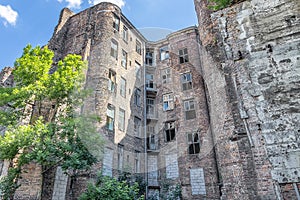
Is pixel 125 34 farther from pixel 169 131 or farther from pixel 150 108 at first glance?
pixel 169 131

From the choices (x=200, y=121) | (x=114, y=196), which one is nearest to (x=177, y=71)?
(x=200, y=121)

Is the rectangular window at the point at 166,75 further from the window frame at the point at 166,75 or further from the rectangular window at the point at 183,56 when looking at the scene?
the rectangular window at the point at 183,56

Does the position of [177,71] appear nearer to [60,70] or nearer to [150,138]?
[150,138]

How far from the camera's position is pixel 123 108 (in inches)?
642

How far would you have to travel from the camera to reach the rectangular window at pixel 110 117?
14.5 meters

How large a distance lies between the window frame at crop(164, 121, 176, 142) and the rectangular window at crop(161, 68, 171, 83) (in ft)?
13.8

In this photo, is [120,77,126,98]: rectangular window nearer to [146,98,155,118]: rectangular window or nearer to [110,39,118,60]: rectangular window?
[110,39,118,60]: rectangular window

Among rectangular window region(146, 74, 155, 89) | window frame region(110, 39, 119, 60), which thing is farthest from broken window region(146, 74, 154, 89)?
window frame region(110, 39, 119, 60)

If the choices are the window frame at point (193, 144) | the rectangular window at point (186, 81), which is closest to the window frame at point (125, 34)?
the rectangular window at point (186, 81)

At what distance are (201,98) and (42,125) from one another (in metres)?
11.4

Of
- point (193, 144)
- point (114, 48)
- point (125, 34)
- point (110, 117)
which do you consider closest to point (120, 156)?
point (110, 117)

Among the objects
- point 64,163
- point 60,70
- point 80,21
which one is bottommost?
point 64,163

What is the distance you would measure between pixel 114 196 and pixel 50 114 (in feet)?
18.9

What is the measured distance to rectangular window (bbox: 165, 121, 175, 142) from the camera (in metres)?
17.1
